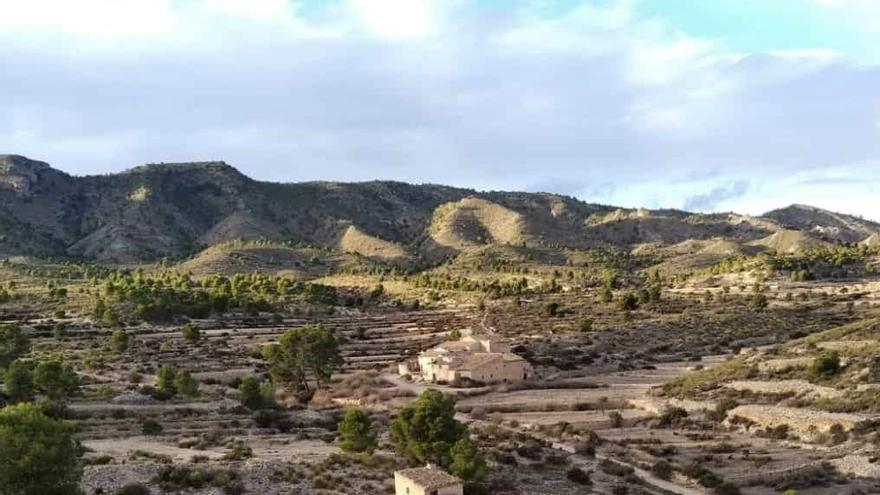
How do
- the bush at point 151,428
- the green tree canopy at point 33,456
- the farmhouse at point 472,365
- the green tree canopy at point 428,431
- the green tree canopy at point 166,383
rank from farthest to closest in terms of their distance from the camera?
the farmhouse at point 472,365
the green tree canopy at point 166,383
the bush at point 151,428
the green tree canopy at point 428,431
the green tree canopy at point 33,456

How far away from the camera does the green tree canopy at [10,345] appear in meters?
55.9

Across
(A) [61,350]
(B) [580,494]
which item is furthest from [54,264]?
(B) [580,494]

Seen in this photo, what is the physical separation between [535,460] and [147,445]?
1814 cm

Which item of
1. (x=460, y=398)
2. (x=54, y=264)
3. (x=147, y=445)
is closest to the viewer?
(x=147, y=445)

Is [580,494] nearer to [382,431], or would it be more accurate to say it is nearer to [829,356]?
[382,431]

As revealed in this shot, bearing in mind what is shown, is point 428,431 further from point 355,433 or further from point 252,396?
point 252,396

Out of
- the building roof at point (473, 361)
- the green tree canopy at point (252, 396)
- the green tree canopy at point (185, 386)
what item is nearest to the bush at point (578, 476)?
the green tree canopy at point (252, 396)

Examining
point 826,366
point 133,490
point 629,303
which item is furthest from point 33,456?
point 629,303

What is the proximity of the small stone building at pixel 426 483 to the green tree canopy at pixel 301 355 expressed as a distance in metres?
33.3

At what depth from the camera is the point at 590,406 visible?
197 feet

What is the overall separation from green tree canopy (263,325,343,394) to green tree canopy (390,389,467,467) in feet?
91.2

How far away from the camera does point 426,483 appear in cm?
2994

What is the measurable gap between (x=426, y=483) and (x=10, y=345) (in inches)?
1670

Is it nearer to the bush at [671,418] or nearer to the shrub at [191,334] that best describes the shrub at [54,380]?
the shrub at [191,334]
